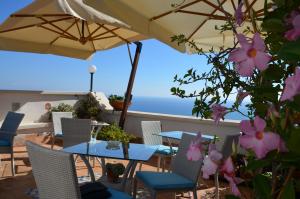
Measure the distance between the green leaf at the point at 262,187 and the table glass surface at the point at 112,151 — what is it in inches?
103

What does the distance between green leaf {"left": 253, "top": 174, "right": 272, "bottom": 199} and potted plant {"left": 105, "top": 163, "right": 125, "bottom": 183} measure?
9.64 feet

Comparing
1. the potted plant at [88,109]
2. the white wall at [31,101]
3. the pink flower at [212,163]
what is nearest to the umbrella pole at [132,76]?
the potted plant at [88,109]

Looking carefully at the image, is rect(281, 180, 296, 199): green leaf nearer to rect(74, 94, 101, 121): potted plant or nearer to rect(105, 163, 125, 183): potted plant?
rect(105, 163, 125, 183): potted plant

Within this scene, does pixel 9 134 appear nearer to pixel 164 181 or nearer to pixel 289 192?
pixel 164 181

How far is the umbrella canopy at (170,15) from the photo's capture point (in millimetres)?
3037

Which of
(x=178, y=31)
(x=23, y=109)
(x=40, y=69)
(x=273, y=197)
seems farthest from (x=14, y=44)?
(x=40, y=69)

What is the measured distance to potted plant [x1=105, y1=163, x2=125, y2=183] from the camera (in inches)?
140

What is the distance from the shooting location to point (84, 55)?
22.5ft

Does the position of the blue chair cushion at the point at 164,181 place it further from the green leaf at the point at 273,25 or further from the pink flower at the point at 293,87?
the pink flower at the point at 293,87

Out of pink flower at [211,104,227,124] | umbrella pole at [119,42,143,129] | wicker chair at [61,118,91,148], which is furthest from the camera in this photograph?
umbrella pole at [119,42,143,129]

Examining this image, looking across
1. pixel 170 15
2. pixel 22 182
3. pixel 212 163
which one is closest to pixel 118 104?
pixel 22 182

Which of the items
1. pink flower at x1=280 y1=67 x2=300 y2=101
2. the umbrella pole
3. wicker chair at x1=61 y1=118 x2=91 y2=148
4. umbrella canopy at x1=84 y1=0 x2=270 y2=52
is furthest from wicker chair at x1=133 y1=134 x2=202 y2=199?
the umbrella pole

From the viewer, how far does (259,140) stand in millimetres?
609

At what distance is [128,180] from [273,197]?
334 cm
